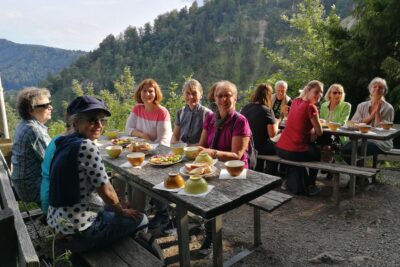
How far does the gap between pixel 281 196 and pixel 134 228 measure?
56.3 inches

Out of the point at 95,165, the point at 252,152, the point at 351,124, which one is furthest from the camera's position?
the point at 351,124

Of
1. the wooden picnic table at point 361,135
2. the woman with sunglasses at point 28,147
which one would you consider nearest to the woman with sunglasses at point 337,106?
→ the wooden picnic table at point 361,135

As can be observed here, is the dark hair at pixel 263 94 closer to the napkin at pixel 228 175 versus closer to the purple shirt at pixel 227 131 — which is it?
the purple shirt at pixel 227 131

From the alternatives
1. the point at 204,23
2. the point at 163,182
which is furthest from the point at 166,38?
the point at 163,182

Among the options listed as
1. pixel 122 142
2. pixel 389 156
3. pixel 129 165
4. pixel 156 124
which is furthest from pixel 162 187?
pixel 389 156

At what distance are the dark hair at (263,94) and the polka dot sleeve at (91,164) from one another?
274 centimetres

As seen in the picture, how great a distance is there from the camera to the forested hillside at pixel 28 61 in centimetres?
12900

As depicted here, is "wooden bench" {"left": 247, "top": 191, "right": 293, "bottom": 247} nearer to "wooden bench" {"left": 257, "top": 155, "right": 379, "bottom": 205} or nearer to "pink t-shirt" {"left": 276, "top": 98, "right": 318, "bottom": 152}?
"wooden bench" {"left": 257, "top": 155, "right": 379, "bottom": 205}

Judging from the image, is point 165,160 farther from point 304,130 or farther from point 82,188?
point 304,130

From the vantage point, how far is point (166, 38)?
75.9 m

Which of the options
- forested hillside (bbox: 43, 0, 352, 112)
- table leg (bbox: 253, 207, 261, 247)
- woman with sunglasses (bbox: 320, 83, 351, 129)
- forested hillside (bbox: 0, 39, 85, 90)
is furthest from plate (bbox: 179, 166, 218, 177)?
forested hillside (bbox: 0, 39, 85, 90)

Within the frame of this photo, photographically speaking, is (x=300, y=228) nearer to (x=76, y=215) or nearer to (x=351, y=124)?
(x=351, y=124)

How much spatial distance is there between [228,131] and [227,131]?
1 centimetres

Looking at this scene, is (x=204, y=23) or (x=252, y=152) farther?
(x=204, y=23)
